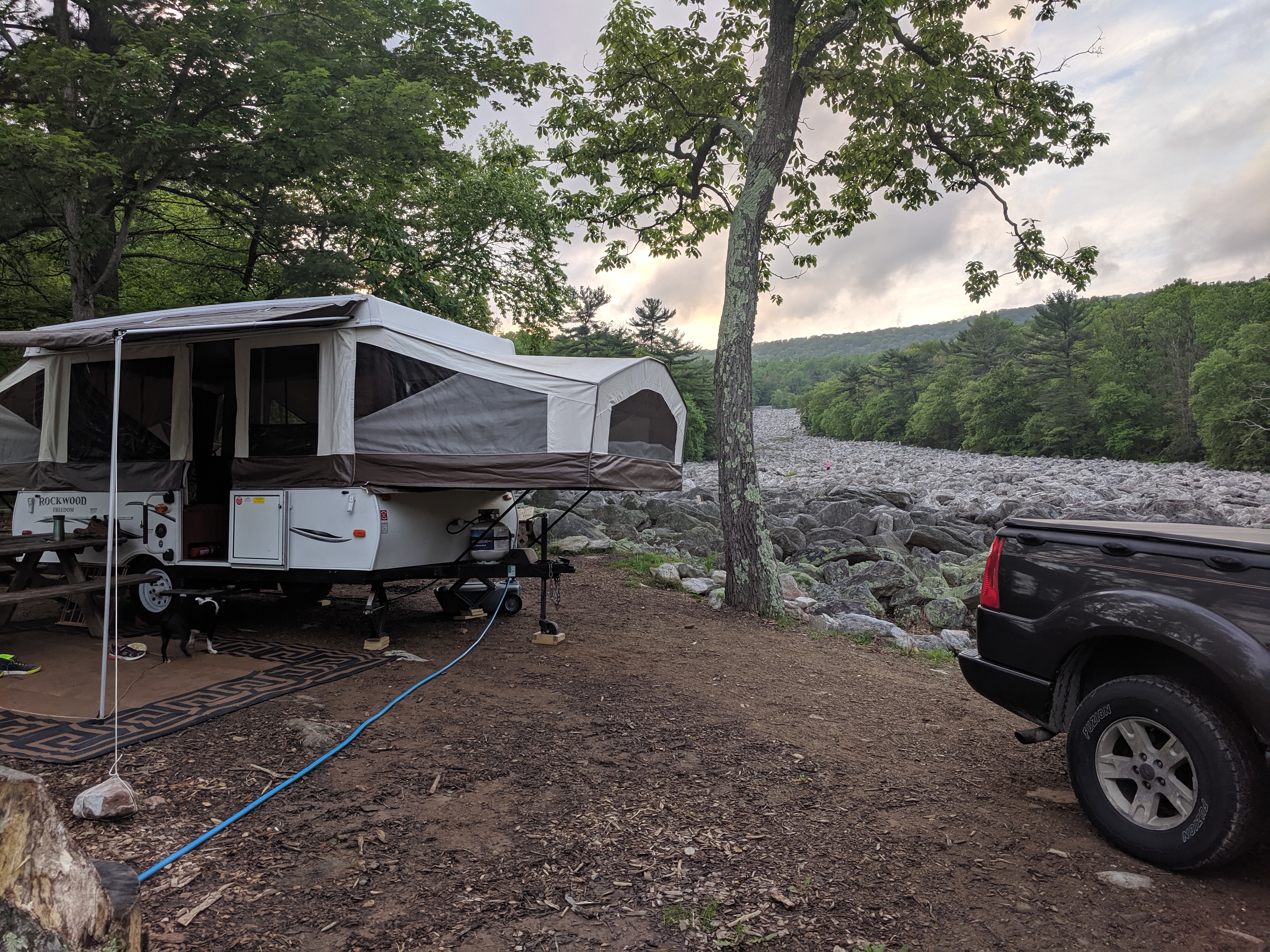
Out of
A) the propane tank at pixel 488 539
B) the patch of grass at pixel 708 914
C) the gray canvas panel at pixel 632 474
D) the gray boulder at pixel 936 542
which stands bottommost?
the patch of grass at pixel 708 914

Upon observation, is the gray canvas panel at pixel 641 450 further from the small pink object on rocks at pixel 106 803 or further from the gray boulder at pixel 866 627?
the small pink object on rocks at pixel 106 803

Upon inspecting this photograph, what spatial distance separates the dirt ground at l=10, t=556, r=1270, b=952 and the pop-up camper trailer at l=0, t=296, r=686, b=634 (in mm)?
1571

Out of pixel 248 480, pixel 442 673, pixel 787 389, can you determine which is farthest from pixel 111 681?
pixel 787 389

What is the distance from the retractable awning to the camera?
5883 millimetres

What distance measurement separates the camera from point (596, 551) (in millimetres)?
13711

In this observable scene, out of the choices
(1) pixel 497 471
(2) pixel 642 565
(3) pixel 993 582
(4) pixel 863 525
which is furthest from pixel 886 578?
(3) pixel 993 582

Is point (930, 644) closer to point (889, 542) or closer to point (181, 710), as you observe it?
point (181, 710)

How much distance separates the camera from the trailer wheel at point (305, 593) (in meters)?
8.88

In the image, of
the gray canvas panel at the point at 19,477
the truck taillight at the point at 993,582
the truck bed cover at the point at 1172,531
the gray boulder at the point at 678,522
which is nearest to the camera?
the truck bed cover at the point at 1172,531

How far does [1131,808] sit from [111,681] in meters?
6.68

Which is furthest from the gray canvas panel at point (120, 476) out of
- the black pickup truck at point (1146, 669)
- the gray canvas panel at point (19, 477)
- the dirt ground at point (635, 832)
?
the black pickup truck at point (1146, 669)

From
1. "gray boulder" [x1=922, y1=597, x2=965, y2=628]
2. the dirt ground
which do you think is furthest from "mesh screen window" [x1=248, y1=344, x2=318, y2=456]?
"gray boulder" [x1=922, y1=597, x2=965, y2=628]

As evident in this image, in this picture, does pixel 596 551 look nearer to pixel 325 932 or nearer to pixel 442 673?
pixel 442 673

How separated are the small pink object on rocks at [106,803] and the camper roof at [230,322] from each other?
328cm
